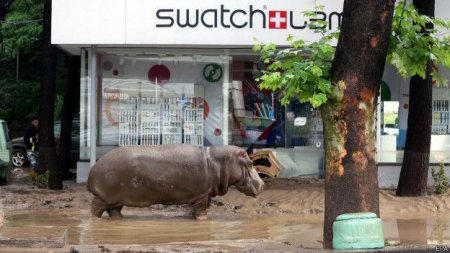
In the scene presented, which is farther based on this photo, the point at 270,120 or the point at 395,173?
the point at 270,120

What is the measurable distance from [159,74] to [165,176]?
19.7 ft

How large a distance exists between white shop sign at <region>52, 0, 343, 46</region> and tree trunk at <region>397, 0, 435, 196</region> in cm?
222

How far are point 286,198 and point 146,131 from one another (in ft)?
13.6

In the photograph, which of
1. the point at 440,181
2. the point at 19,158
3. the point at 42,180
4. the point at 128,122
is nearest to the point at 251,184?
the point at 440,181

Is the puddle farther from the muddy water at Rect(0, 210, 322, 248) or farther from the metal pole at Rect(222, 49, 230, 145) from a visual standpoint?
the metal pole at Rect(222, 49, 230, 145)

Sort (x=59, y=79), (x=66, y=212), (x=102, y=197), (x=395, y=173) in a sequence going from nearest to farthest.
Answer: (x=102, y=197)
(x=66, y=212)
(x=395, y=173)
(x=59, y=79)

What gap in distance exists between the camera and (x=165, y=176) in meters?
12.4

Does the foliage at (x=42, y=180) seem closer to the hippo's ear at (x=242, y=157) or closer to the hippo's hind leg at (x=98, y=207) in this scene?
the hippo's hind leg at (x=98, y=207)

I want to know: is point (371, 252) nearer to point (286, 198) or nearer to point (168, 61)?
point (286, 198)

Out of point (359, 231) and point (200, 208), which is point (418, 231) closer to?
point (200, 208)

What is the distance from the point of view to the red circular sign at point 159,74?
18.0 m

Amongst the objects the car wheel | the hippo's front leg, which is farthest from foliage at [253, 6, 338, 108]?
the car wheel

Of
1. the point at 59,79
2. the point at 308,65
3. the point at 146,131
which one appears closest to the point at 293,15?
the point at 146,131

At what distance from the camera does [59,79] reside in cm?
3022
